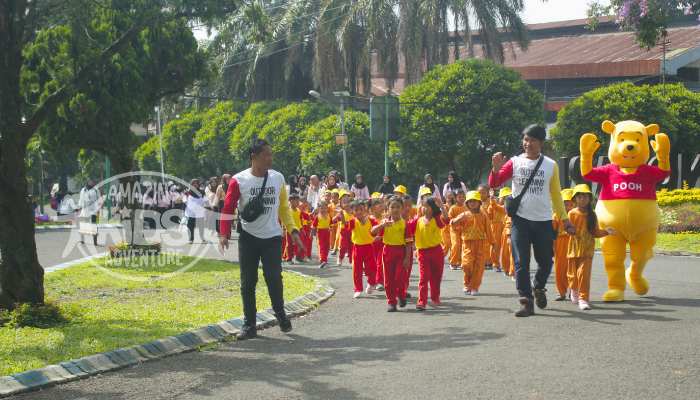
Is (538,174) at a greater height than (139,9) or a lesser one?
lesser

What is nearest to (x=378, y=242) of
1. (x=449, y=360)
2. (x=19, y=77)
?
(x=19, y=77)

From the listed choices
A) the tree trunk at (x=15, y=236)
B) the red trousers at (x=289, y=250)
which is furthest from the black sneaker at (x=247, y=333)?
the red trousers at (x=289, y=250)

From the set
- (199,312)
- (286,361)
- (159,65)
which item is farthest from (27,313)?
(159,65)

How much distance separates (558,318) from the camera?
382 inches

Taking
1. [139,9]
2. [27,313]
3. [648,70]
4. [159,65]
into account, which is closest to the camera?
[27,313]

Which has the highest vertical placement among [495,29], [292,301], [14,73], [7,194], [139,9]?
[495,29]

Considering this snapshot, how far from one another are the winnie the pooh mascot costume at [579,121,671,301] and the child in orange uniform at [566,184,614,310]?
28 cm

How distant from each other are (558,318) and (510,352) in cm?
210

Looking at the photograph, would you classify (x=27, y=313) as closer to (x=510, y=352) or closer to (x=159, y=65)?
(x=510, y=352)

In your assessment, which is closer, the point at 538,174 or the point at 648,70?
the point at 538,174

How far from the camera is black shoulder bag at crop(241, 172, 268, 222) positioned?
9086mm

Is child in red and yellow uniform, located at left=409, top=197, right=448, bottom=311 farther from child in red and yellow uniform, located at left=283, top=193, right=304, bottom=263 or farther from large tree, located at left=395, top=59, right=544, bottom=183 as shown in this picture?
large tree, located at left=395, top=59, right=544, bottom=183

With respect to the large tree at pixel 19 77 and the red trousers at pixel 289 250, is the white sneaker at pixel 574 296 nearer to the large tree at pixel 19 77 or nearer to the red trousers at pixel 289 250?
the large tree at pixel 19 77

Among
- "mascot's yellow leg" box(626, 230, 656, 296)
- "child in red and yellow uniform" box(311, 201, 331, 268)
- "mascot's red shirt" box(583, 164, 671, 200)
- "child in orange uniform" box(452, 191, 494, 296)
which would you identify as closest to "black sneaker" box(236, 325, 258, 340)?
"child in orange uniform" box(452, 191, 494, 296)
